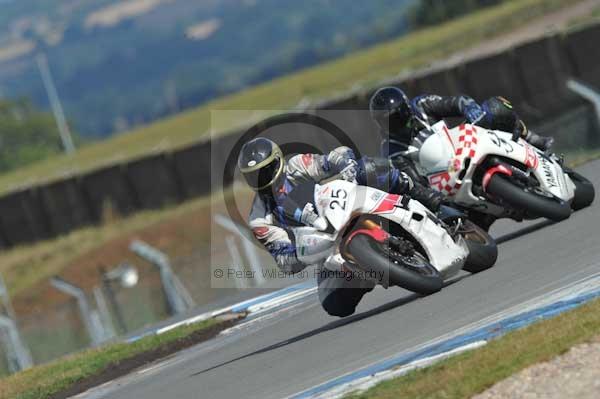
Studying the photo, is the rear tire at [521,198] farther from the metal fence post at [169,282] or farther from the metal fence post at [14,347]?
the metal fence post at [14,347]

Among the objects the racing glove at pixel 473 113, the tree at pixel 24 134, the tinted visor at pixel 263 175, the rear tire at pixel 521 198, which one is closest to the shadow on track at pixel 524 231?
the rear tire at pixel 521 198

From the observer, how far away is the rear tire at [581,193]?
41.1 ft

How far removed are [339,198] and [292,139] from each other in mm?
15631

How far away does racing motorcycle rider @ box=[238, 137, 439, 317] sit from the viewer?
10641 mm

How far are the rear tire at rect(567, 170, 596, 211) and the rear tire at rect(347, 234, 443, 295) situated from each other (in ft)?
8.20

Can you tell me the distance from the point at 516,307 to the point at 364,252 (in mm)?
1537

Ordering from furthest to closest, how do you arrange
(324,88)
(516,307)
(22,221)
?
(324,88), (22,221), (516,307)

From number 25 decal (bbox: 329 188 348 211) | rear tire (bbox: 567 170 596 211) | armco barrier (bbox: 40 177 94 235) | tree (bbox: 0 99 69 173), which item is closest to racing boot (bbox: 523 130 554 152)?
rear tire (bbox: 567 170 596 211)

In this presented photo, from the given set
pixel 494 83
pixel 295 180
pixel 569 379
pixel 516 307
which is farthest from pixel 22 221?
pixel 569 379

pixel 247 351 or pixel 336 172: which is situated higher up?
pixel 336 172

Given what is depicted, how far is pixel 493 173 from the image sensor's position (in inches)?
457

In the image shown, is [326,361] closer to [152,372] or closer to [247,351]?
[247,351]

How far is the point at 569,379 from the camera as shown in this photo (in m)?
6.71

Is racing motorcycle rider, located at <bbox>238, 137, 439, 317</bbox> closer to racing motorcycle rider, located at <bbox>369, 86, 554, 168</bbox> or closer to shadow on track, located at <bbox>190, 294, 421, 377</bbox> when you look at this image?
shadow on track, located at <bbox>190, 294, 421, 377</bbox>
